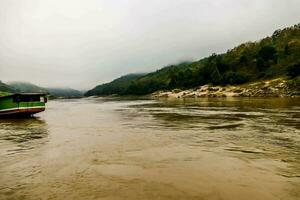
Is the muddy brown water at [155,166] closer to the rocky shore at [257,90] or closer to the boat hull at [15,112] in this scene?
the boat hull at [15,112]

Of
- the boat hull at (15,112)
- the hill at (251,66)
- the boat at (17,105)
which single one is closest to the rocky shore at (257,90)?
the hill at (251,66)

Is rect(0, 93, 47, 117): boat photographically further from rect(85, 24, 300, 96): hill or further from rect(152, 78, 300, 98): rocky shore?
rect(85, 24, 300, 96): hill

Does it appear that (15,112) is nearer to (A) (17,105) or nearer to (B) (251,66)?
(A) (17,105)

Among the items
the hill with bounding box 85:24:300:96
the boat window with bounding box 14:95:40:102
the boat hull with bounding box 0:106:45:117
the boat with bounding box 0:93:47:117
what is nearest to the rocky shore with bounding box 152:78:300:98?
the hill with bounding box 85:24:300:96

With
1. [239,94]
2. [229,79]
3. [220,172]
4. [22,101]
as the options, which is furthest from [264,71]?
[220,172]

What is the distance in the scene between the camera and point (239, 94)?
91188 mm

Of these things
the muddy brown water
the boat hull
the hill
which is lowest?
the muddy brown water

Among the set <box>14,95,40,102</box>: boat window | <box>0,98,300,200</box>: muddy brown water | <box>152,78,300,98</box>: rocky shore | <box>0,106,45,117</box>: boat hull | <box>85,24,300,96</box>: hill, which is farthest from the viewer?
<box>85,24,300,96</box>: hill

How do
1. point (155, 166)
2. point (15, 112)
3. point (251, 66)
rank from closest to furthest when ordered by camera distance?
point (155, 166) < point (15, 112) < point (251, 66)

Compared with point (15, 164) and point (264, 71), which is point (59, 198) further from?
point (264, 71)

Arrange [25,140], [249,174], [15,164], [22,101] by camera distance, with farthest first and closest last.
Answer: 1. [22,101]
2. [25,140]
3. [15,164]
4. [249,174]

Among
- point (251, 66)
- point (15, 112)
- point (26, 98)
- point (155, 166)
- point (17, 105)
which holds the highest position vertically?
point (251, 66)

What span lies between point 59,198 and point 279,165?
831cm

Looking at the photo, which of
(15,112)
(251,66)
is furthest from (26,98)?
(251,66)
